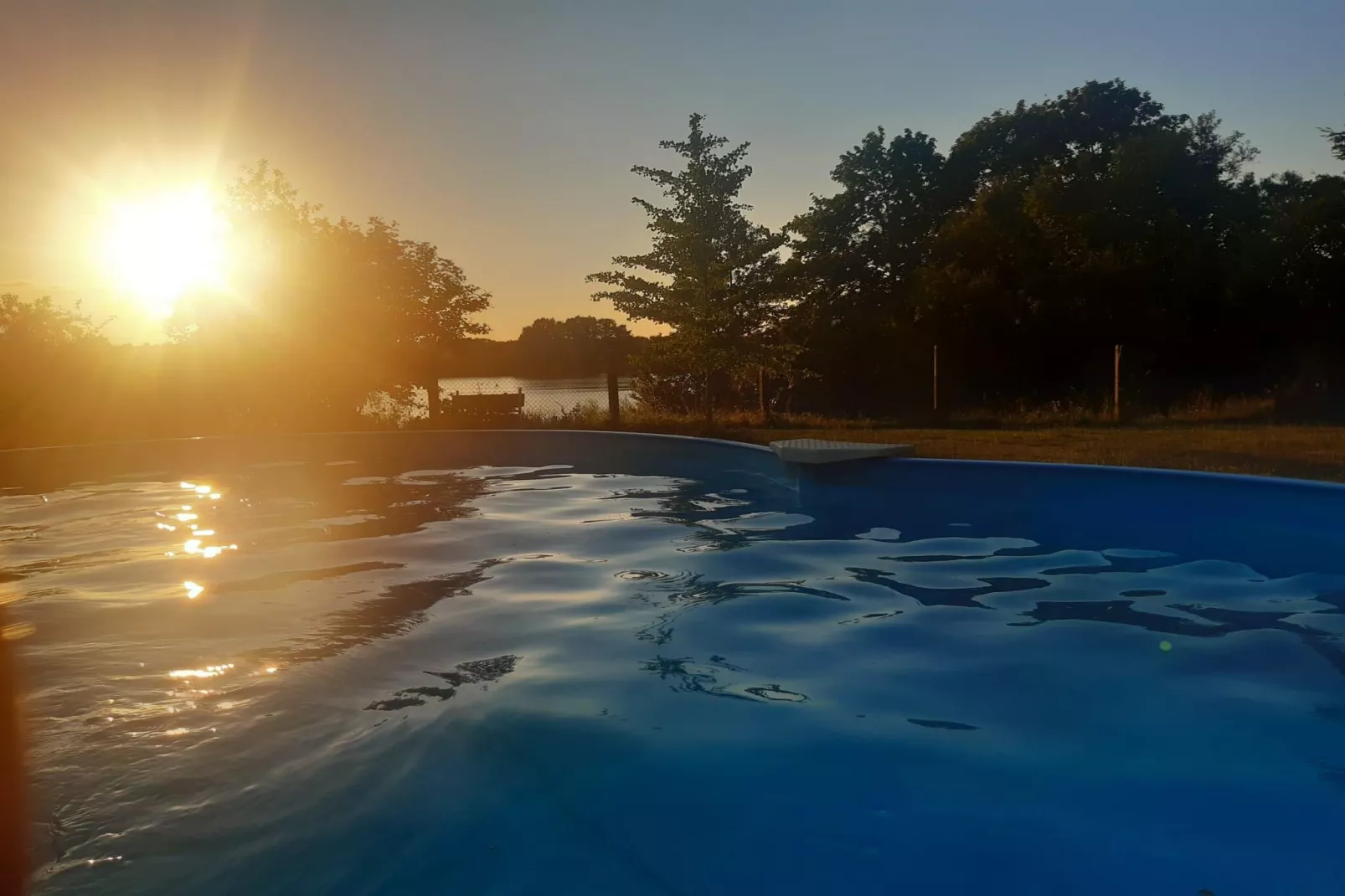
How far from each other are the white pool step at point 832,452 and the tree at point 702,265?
507 cm

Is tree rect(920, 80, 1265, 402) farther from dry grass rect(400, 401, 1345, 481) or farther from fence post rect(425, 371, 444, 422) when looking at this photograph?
fence post rect(425, 371, 444, 422)

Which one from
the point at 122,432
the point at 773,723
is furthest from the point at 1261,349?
the point at 122,432

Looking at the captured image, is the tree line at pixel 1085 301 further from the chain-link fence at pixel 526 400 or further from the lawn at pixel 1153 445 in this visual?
the lawn at pixel 1153 445

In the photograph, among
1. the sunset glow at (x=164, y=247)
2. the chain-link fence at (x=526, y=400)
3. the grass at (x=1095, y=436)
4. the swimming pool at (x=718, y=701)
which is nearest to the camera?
the swimming pool at (x=718, y=701)

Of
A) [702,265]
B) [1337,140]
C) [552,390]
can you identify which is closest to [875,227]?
[1337,140]

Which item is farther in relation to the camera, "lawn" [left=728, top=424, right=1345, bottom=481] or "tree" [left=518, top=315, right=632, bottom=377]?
"tree" [left=518, top=315, right=632, bottom=377]

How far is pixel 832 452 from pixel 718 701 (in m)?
4.42

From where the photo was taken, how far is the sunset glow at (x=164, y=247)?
10.2 meters

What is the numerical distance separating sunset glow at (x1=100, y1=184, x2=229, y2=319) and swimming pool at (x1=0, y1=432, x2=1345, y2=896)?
518 centimetres

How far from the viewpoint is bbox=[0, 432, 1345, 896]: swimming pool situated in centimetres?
219

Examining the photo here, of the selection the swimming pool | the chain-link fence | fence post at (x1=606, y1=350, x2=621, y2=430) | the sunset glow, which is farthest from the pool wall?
the sunset glow

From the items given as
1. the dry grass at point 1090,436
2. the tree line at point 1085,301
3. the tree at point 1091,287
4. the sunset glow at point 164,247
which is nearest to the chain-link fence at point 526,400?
the dry grass at point 1090,436

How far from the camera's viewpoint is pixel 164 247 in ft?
43.5

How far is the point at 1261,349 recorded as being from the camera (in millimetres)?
19141
